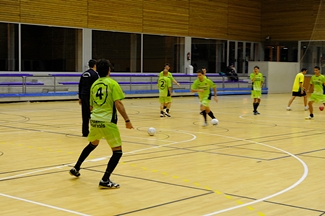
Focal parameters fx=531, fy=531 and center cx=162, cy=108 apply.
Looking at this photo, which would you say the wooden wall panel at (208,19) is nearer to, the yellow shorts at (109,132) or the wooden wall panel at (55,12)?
the wooden wall panel at (55,12)

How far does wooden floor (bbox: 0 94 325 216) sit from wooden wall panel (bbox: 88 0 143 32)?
16622 millimetres

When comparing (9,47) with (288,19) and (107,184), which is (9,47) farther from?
(288,19)

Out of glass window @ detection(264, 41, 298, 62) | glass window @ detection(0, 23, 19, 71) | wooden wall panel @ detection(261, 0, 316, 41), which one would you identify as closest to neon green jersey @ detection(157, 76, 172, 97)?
glass window @ detection(0, 23, 19, 71)

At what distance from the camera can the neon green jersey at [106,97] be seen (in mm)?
8164

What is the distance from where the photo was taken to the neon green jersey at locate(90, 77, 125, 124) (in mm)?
8164

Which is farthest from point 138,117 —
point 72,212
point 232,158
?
point 72,212

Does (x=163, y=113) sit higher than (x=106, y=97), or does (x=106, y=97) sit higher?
(x=106, y=97)

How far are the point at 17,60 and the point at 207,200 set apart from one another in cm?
2456

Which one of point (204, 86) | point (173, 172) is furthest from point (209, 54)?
point (173, 172)

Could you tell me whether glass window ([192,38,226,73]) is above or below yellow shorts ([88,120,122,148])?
above

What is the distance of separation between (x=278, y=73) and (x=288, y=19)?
4.81 meters

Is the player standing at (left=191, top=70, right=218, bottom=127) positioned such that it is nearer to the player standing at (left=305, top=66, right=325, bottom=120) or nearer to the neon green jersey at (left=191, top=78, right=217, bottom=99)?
the neon green jersey at (left=191, top=78, right=217, bottom=99)

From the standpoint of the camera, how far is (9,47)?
29.7 meters

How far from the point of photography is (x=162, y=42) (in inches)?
1485
